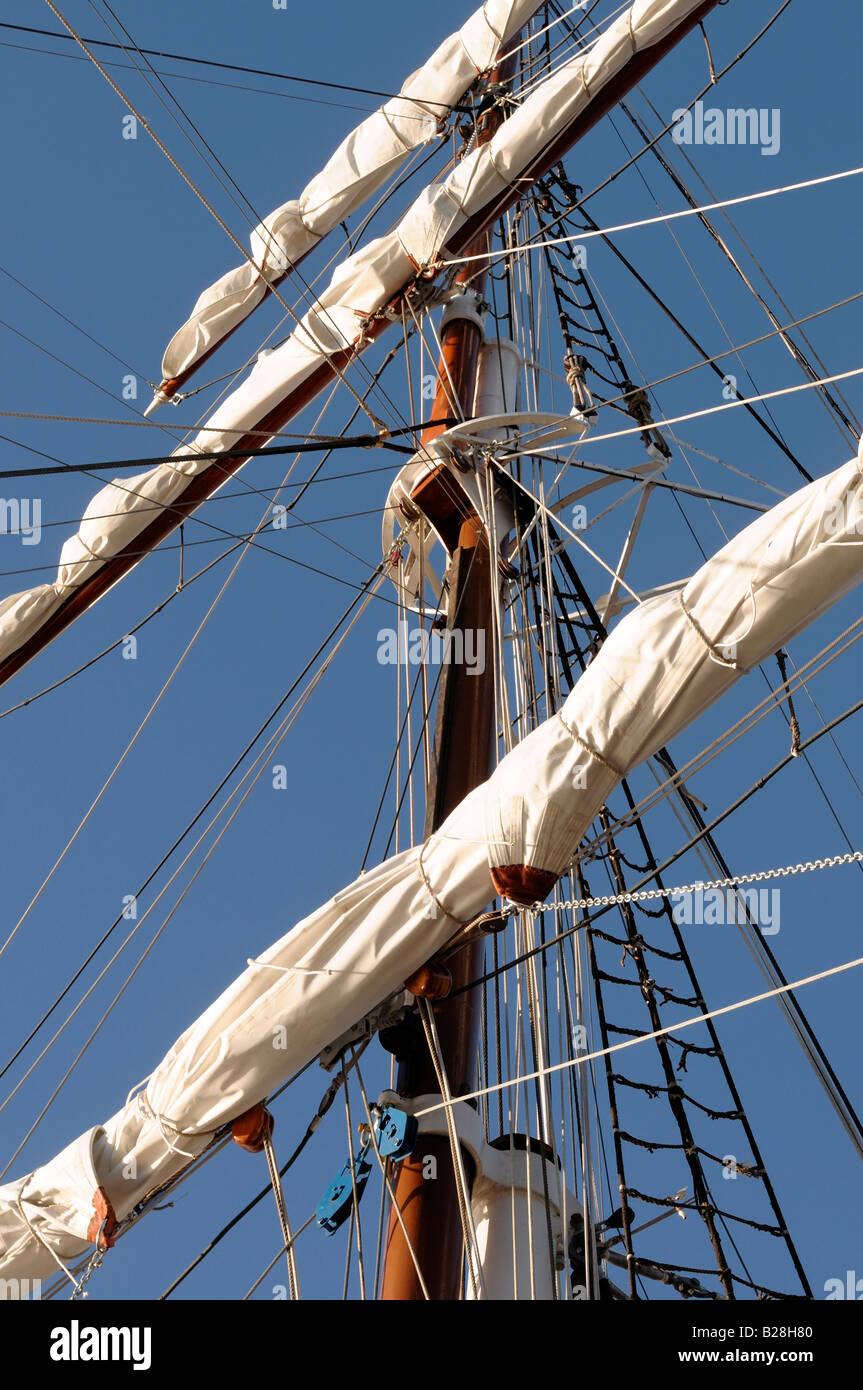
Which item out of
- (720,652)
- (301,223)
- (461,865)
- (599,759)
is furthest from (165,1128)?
(301,223)

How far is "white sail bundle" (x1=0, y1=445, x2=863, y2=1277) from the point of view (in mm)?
6121

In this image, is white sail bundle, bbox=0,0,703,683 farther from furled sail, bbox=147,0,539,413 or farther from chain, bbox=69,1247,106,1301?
chain, bbox=69,1247,106,1301

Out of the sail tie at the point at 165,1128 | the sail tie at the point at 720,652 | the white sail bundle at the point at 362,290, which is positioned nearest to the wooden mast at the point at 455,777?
the white sail bundle at the point at 362,290

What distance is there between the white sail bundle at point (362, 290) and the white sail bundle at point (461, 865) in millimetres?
4633

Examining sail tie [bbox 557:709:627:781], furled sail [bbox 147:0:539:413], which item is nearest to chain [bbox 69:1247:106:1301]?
sail tie [bbox 557:709:627:781]

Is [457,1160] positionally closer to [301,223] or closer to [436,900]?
[436,900]

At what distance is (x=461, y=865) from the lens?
6789mm

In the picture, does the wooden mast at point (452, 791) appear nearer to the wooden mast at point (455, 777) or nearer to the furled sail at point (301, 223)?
the wooden mast at point (455, 777)

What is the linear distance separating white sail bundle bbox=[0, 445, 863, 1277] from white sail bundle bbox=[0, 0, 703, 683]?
4.63m

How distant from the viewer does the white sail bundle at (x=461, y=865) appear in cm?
612

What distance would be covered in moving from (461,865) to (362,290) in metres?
5.45

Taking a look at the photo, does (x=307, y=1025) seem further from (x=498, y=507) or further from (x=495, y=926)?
(x=498, y=507)
